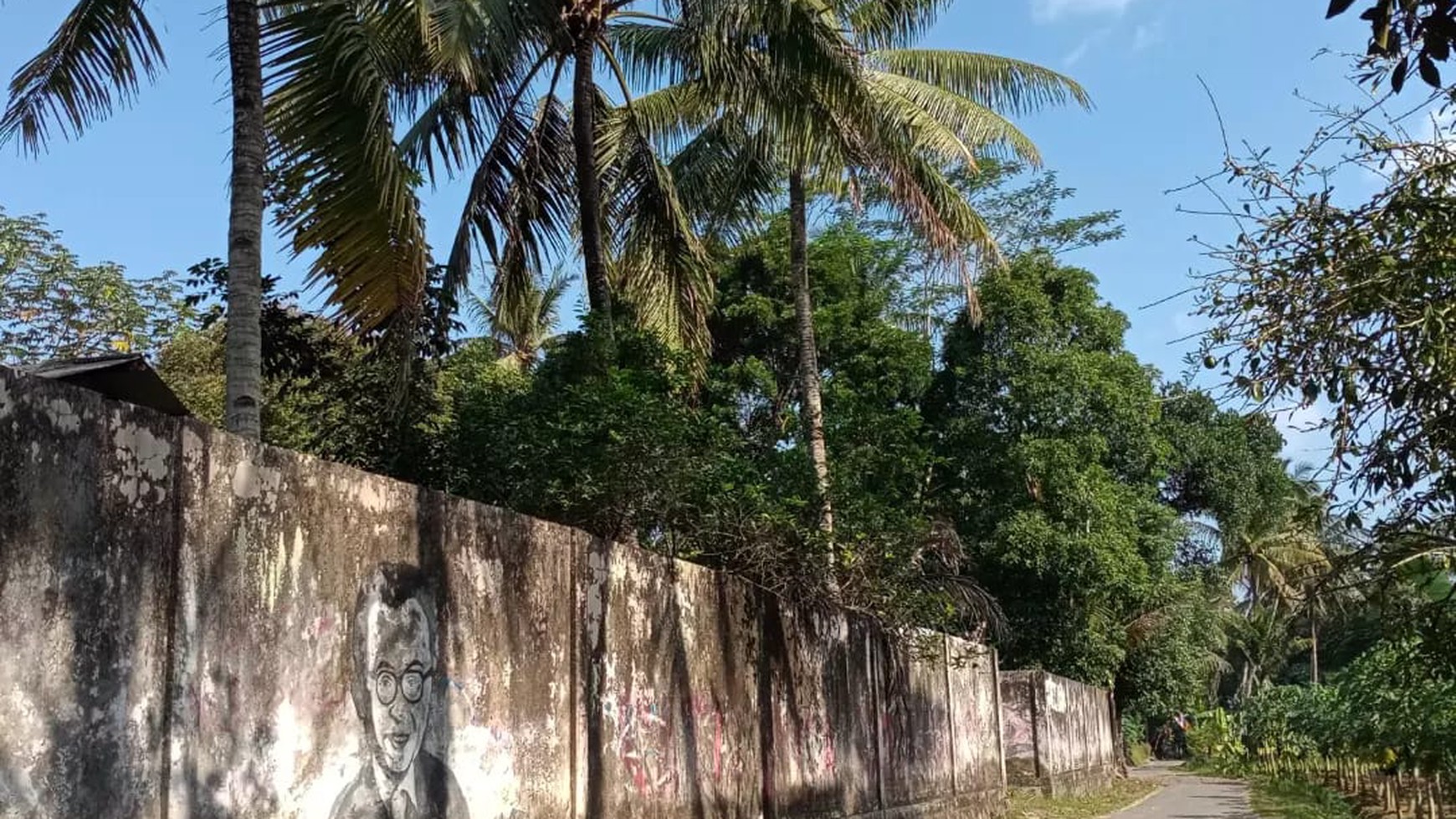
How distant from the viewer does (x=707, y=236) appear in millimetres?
16156

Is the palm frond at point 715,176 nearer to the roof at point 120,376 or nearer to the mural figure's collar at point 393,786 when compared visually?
the roof at point 120,376

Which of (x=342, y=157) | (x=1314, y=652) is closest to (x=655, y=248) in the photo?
(x=342, y=157)

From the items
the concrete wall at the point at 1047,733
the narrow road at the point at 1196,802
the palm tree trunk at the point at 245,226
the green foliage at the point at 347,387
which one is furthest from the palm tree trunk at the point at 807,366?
the narrow road at the point at 1196,802

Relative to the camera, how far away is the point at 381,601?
16.8ft

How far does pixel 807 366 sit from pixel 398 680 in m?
9.10

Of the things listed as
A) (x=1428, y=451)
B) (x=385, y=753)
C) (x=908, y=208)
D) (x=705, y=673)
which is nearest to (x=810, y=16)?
(x=908, y=208)

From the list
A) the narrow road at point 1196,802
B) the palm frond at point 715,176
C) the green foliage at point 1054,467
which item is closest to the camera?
the palm frond at point 715,176

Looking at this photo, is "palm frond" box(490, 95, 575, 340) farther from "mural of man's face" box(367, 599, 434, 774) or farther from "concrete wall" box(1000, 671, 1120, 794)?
"concrete wall" box(1000, 671, 1120, 794)

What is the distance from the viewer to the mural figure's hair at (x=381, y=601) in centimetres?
488

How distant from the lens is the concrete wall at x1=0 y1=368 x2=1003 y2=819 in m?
3.55

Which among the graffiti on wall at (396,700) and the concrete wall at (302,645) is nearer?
the concrete wall at (302,645)

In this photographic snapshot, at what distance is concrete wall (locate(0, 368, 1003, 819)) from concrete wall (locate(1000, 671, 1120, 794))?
11358 mm

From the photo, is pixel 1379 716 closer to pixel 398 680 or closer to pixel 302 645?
pixel 398 680

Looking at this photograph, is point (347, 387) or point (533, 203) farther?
point (533, 203)
